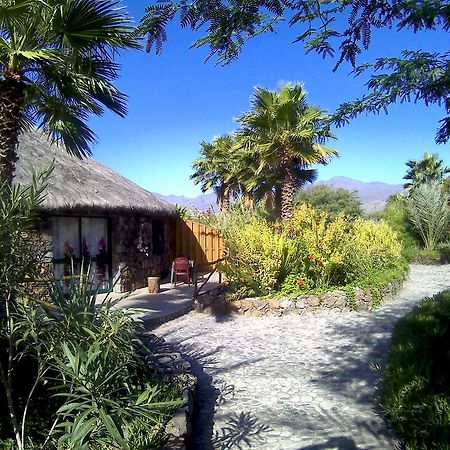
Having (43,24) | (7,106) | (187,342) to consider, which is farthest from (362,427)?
(43,24)

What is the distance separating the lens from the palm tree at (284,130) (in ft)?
49.6

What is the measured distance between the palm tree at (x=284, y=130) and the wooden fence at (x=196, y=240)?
3575mm

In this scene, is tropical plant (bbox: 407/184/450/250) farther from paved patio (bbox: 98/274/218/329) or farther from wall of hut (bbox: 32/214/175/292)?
wall of hut (bbox: 32/214/175/292)

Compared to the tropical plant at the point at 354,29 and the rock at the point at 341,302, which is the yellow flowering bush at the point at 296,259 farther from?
the tropical plant at the point at 354,29

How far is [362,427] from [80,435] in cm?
290

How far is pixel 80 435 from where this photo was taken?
2070 mm

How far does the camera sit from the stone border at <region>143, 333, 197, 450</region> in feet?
11.1

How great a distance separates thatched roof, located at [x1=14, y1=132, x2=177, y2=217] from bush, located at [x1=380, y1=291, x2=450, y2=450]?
766 centimetres

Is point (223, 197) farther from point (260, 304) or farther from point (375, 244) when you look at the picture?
point (260, 304)

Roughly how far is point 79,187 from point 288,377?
779cm

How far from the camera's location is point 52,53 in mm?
5094

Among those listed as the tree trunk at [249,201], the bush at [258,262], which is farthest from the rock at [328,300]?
the tree trunk at [249,201]

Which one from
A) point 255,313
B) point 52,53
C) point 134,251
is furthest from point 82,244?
point 52,53

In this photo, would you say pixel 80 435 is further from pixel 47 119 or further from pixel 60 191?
pixel 60 191
